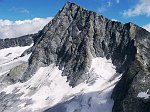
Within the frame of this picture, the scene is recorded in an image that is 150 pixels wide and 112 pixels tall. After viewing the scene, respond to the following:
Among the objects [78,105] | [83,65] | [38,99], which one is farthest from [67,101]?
[83,65]

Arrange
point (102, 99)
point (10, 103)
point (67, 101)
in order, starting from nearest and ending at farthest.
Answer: point (102, 99) → point (67, 101) → point (10, 103)

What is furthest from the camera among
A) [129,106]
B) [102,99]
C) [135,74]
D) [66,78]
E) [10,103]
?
[66,78]

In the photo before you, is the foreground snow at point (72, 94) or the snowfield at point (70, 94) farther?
the snowfield at point (70, 94)

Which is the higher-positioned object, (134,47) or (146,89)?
(134,47)

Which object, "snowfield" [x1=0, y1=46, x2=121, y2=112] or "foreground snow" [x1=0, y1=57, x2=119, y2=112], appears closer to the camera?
"foreground snow" [x1=0, y1=57, x2=119, y2=112]

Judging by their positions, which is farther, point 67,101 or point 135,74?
point 67,101

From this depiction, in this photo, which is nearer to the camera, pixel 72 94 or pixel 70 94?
pixel 72 94

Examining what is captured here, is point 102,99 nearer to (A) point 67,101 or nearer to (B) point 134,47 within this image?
(A) point 67,101
